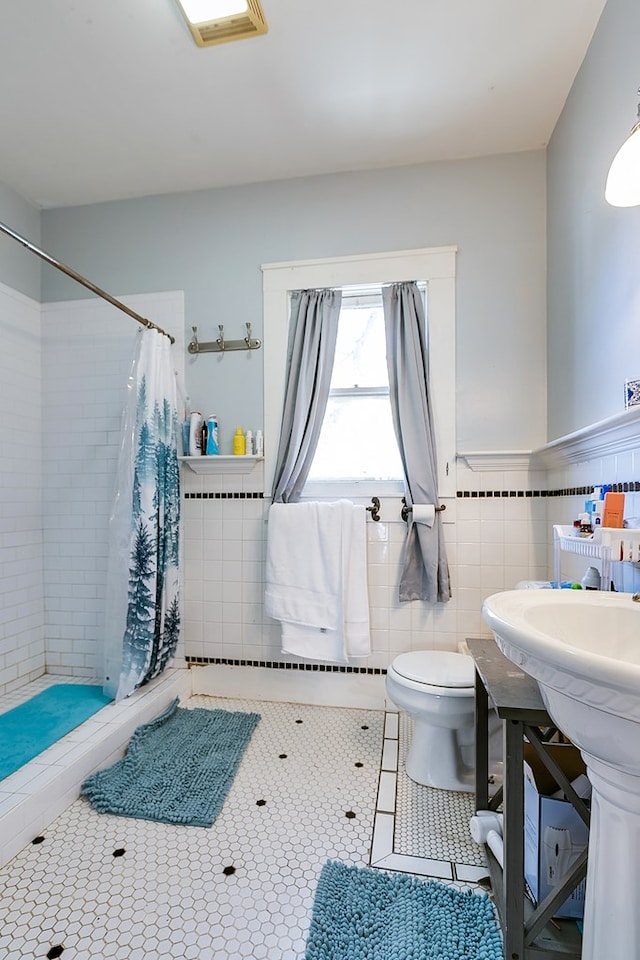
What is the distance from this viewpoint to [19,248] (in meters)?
2.42

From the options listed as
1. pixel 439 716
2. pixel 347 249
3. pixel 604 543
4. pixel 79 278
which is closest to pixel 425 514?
pixel 439 716

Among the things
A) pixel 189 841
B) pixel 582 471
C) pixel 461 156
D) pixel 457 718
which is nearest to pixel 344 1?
pixel 461 156

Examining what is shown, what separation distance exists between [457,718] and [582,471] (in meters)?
1.02

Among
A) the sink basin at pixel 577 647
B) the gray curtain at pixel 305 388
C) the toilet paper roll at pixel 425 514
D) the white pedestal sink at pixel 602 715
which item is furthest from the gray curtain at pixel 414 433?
the white pedestal sink at pixel 602 715

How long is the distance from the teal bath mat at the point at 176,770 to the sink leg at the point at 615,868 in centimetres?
117

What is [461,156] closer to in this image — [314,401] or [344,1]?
[344,1]

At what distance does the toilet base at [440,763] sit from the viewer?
64.9 inches

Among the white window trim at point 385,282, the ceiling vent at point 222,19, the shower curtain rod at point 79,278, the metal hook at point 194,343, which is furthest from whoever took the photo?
the metal hook at point 194,343

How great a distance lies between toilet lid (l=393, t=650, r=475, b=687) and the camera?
1617mm

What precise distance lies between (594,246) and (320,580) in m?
1.71

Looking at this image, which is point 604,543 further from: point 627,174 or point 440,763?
point 440,763

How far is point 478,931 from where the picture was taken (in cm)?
110

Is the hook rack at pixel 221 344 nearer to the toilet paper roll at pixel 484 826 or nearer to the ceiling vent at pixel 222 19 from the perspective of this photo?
the ceiling vent at pixel 222 19

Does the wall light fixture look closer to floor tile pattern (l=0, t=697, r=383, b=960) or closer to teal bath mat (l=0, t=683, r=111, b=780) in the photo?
floor tile pattern (l=0, t=697, r=383, b=960)
